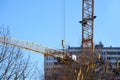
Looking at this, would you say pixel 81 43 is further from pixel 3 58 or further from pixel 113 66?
pixel 3 58

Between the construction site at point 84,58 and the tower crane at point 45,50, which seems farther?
the tower crane at point 45,50

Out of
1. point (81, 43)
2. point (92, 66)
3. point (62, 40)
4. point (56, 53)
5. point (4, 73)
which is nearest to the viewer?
point (4, 73)

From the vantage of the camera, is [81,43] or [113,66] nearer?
[113,66]

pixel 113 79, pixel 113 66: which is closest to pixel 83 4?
pixel 113 66

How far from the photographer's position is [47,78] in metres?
67.1

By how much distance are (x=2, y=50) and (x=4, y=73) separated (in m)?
1.94

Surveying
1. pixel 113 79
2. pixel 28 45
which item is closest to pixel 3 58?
pixel 113 79

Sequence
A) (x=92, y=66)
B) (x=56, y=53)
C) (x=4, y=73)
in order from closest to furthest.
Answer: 1. (x=4, y=73)
2. (x=92, y=66)
3. (x=56, y=53)

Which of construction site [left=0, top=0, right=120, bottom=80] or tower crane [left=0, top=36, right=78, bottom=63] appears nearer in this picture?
construction site [left=0, top=0, right=120, bottom=80]

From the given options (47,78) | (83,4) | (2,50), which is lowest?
(47,78)

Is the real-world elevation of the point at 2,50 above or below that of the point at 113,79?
above

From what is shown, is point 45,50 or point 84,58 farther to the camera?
point 45,50

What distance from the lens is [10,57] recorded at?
2583 cm

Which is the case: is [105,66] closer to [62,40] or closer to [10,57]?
[62,40]
